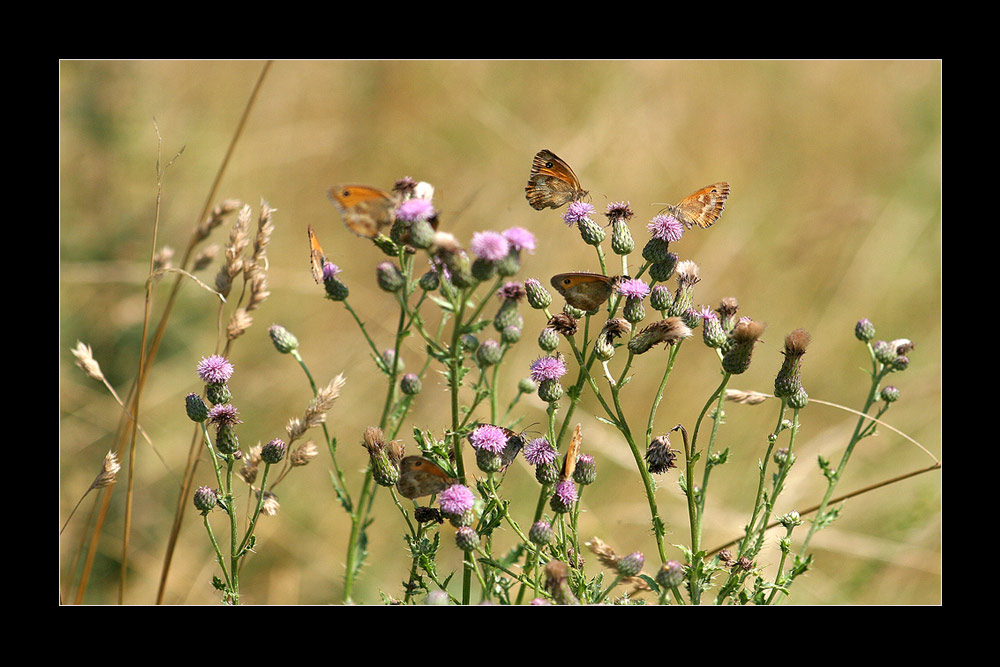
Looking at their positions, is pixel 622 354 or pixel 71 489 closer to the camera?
pixel 71 489

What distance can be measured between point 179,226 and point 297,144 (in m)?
1.41

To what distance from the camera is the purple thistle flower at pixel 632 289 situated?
2.45 meters

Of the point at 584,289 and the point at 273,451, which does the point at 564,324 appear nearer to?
the point at 584,289

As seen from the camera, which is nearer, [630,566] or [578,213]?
[630,566]

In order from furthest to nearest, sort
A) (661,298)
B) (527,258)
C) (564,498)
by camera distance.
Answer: (527,258) → (661,298) → (564,498)

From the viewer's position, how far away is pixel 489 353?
237cm

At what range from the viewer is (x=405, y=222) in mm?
2293

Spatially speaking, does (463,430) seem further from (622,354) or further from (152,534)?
(622,354)

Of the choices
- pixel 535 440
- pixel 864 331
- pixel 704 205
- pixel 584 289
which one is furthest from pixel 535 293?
pixel 864 331

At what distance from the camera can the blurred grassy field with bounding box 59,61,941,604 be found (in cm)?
486

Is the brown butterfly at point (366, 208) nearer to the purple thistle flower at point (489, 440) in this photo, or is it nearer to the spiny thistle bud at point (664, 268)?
the purple thistle flower at point (489, 440)

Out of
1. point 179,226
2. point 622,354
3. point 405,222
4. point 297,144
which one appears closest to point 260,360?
point 179,226

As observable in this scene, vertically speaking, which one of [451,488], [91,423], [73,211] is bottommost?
[451,488]

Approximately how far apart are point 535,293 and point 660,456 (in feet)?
2.19
